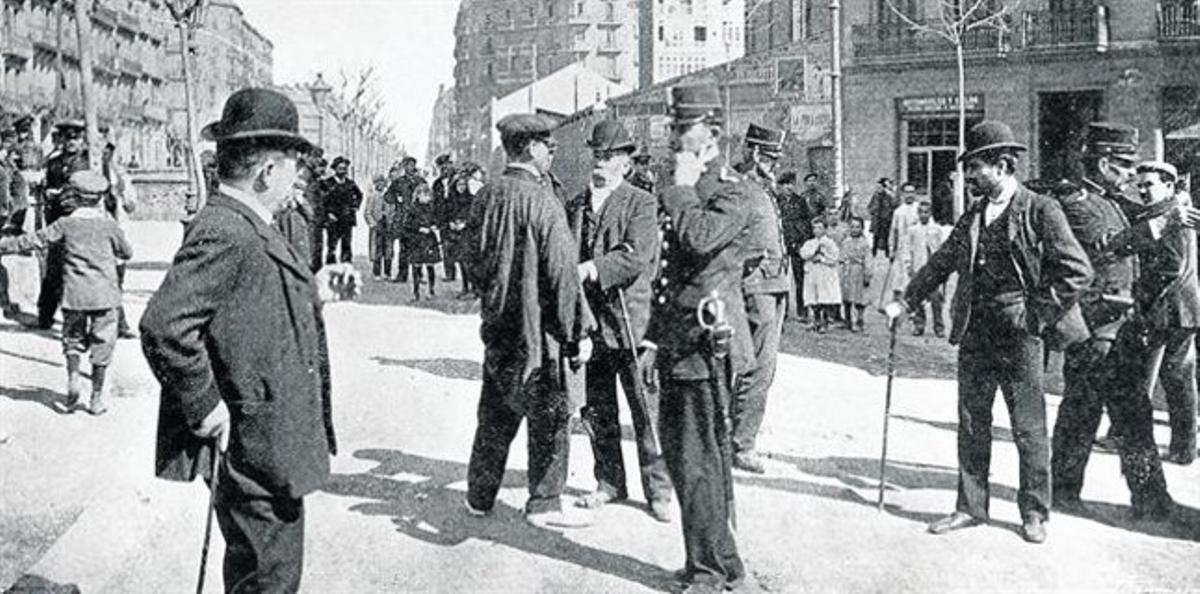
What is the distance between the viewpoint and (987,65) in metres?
30.7

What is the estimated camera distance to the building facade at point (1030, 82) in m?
29.0

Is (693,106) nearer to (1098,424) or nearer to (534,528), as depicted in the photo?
(534,528)

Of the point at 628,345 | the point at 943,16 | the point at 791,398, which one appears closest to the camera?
the point at 628,345

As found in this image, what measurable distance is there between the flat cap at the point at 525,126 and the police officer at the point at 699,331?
0.95m

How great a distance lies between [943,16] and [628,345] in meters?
26.2

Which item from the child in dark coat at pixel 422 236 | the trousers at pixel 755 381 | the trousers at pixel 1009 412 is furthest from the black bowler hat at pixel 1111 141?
the child in dark coat at pixel 422 236

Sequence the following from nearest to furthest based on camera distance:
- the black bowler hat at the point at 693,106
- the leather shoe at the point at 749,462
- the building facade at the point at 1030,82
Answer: the black bowler hat at the point at 693,106, the leather shoe at the point at 749,462, the building facade at the point at 1030,82

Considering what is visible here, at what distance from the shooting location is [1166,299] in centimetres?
692

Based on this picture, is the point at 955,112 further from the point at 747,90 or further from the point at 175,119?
the point at 175,119

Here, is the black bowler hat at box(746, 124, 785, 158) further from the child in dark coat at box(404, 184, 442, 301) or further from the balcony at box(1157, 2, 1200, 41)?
the balcony at box(1157, 2, 1200, 41)

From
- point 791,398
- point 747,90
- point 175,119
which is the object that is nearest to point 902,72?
point 747,90

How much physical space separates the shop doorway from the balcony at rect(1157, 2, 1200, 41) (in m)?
1.97

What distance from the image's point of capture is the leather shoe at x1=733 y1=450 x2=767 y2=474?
7074mm

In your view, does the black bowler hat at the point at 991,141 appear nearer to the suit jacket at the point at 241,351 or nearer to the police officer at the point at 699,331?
the police officer at the point at 699,331
